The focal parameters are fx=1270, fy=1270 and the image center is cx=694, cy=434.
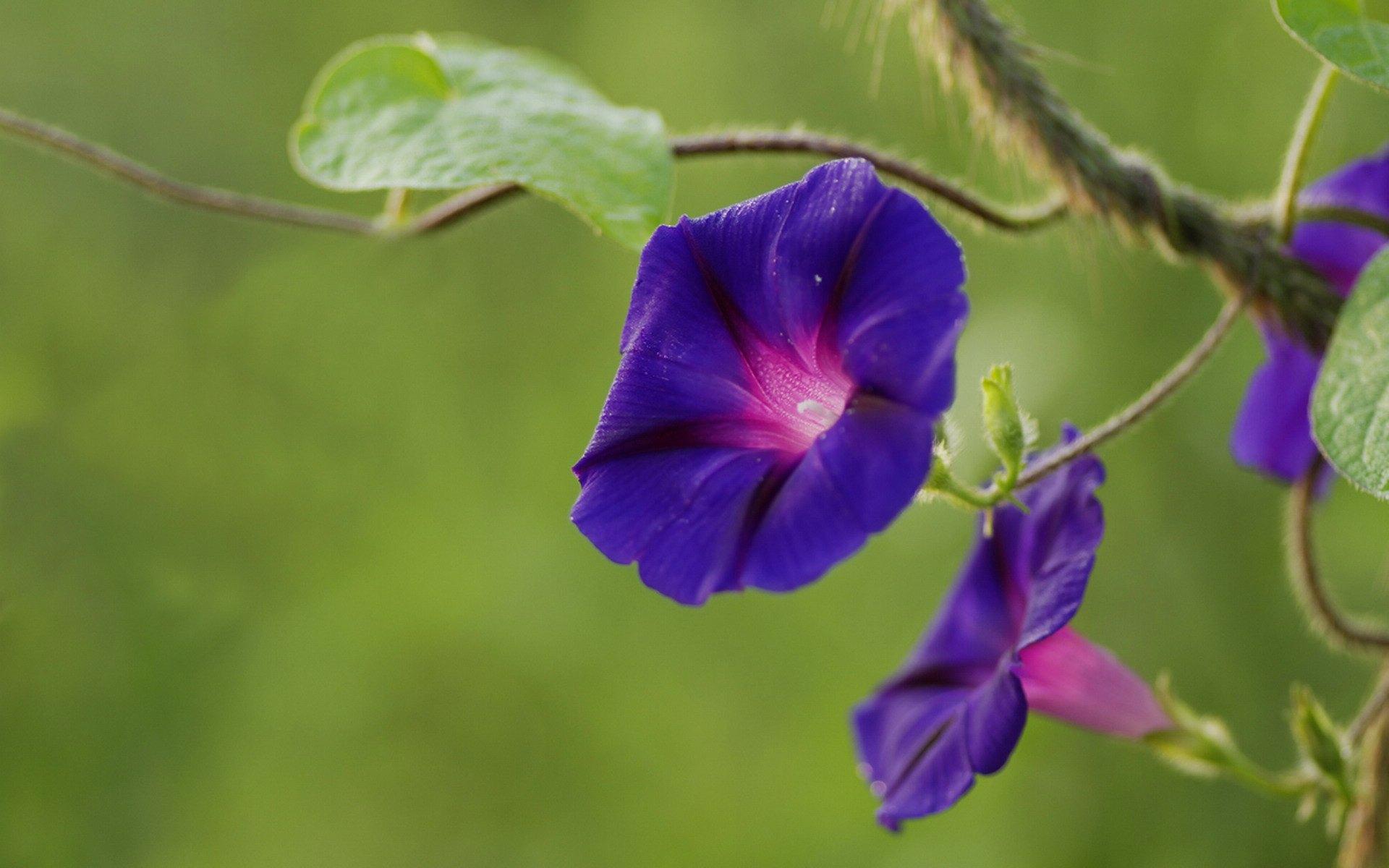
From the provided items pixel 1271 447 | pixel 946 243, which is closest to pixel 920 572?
pixel 1271 447

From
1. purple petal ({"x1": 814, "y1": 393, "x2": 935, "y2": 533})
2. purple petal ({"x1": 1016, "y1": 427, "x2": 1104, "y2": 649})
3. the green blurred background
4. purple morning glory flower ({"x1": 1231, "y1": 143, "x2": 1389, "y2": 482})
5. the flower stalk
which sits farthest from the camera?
the green blurred background

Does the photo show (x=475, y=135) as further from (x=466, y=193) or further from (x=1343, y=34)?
(x=1343, y=34)

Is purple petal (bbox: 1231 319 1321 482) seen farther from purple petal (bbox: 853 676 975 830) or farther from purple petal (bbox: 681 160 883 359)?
Answer: purple petal (bbox: 681 160 883 359)

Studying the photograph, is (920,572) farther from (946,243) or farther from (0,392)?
(946,243)

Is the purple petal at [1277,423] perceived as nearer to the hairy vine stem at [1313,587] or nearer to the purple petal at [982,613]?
the hairy vine stem at [1313,587]

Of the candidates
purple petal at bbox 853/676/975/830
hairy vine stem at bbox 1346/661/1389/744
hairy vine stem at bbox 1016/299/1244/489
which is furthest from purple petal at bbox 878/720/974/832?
hairy vine stem at bbox 1346/661/1389/744

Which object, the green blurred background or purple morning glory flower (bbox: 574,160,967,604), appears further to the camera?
the green blurred background
